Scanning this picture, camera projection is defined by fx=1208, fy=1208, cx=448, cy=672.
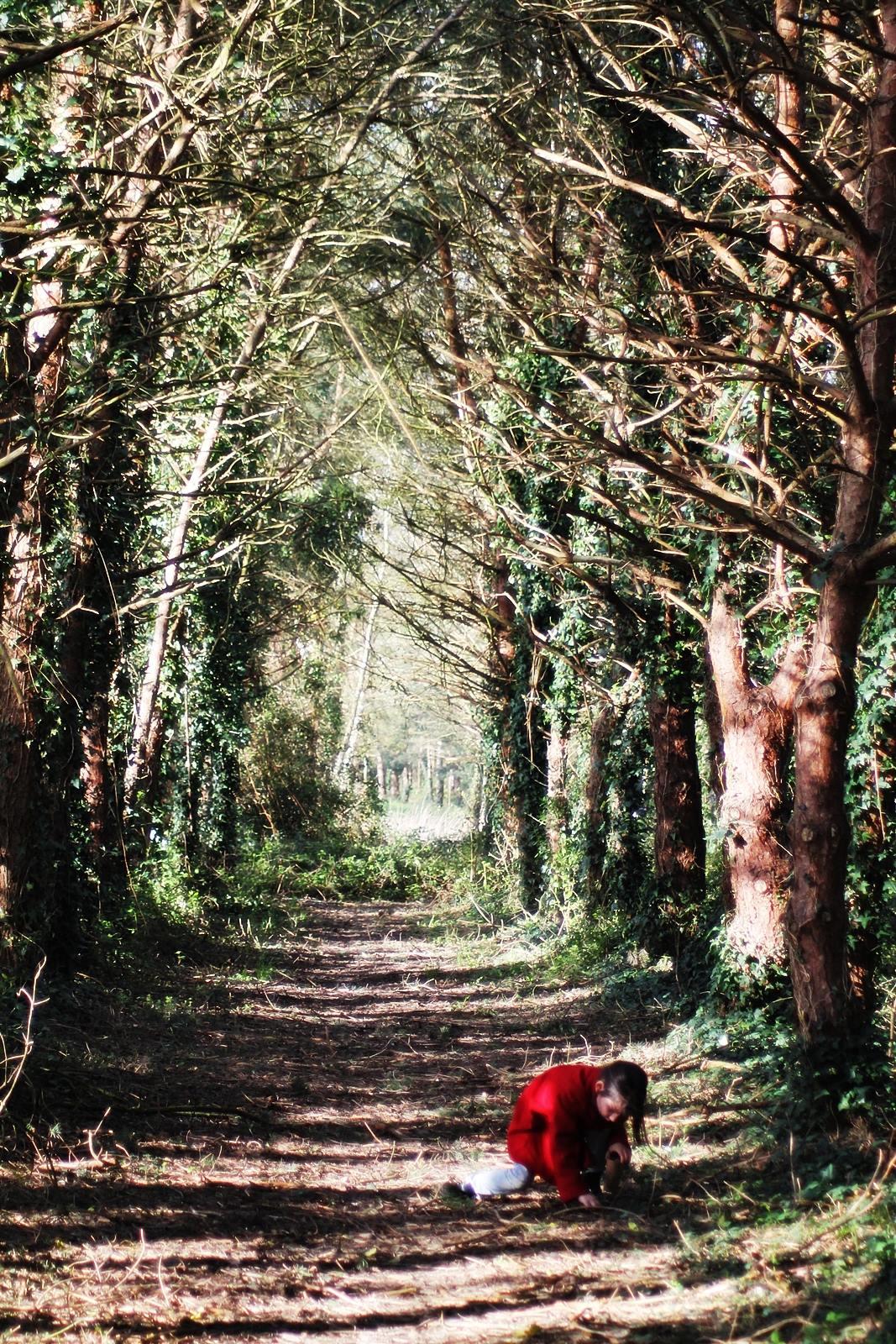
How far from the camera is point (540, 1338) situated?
4387mm

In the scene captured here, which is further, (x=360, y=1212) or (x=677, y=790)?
(x=677, y=790)

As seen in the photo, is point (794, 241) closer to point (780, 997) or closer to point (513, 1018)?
point (780, 997)

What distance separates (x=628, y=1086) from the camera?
577 cm

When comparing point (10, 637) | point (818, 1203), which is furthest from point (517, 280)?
point (818, 1203)

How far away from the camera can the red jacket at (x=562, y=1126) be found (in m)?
5.98

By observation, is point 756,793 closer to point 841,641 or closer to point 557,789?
point 841,641

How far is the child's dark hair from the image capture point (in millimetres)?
5758

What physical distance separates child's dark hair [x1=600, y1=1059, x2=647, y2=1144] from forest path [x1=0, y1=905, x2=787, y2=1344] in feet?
1.70

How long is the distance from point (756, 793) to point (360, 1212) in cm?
438

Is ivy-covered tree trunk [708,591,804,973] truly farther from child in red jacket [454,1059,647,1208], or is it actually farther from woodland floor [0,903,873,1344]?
child in red jacket [454,1059,647,1208]

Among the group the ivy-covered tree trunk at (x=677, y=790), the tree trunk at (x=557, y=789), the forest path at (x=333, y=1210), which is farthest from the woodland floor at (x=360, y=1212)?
the tree trunk at (x=557, y=789)

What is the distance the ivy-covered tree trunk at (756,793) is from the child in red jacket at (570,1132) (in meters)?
3.21

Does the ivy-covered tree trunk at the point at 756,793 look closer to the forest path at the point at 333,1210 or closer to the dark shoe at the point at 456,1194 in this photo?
the forest path at the point at 333,1210

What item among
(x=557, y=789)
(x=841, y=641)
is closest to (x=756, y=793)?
(x=841, y=641)
